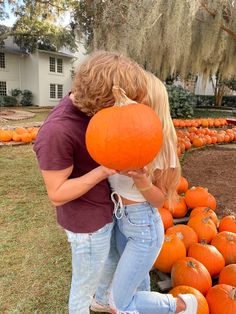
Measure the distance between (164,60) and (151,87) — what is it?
842cm

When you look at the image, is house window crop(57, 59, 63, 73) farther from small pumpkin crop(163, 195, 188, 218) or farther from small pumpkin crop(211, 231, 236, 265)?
small pumpkin crop(211, 231, 236, 265)

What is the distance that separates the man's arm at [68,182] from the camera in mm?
1224

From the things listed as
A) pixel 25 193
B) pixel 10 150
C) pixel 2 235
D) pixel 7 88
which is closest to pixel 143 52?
pixel 10 150

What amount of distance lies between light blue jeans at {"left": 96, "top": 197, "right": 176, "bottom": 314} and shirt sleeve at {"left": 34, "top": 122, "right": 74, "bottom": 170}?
44cm

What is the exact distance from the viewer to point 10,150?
6535mm

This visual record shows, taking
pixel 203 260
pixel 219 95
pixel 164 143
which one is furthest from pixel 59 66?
pixel 164 143

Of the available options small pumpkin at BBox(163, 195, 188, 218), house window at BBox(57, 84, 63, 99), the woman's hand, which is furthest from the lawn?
house window at BBox(57, 84, 63, 99)

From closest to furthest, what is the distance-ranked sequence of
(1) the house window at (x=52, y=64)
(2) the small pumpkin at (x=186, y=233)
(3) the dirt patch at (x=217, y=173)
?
(2) the small pumpkin at (x=186, y=233) < (3) the dirt patch at (x=217, y=173) < (1) the house window at (x=52, y=64)

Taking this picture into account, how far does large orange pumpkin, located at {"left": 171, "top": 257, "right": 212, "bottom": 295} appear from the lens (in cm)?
210

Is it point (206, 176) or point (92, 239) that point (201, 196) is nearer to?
point (206, 176)

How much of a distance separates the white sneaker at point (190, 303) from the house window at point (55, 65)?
27426 mm

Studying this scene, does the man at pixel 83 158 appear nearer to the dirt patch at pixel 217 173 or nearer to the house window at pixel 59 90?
the dirt patch at pixel 217 173

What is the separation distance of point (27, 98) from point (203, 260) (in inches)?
988

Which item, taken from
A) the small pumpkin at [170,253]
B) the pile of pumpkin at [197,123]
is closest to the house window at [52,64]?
the pile of pumpkin at [197,123]
